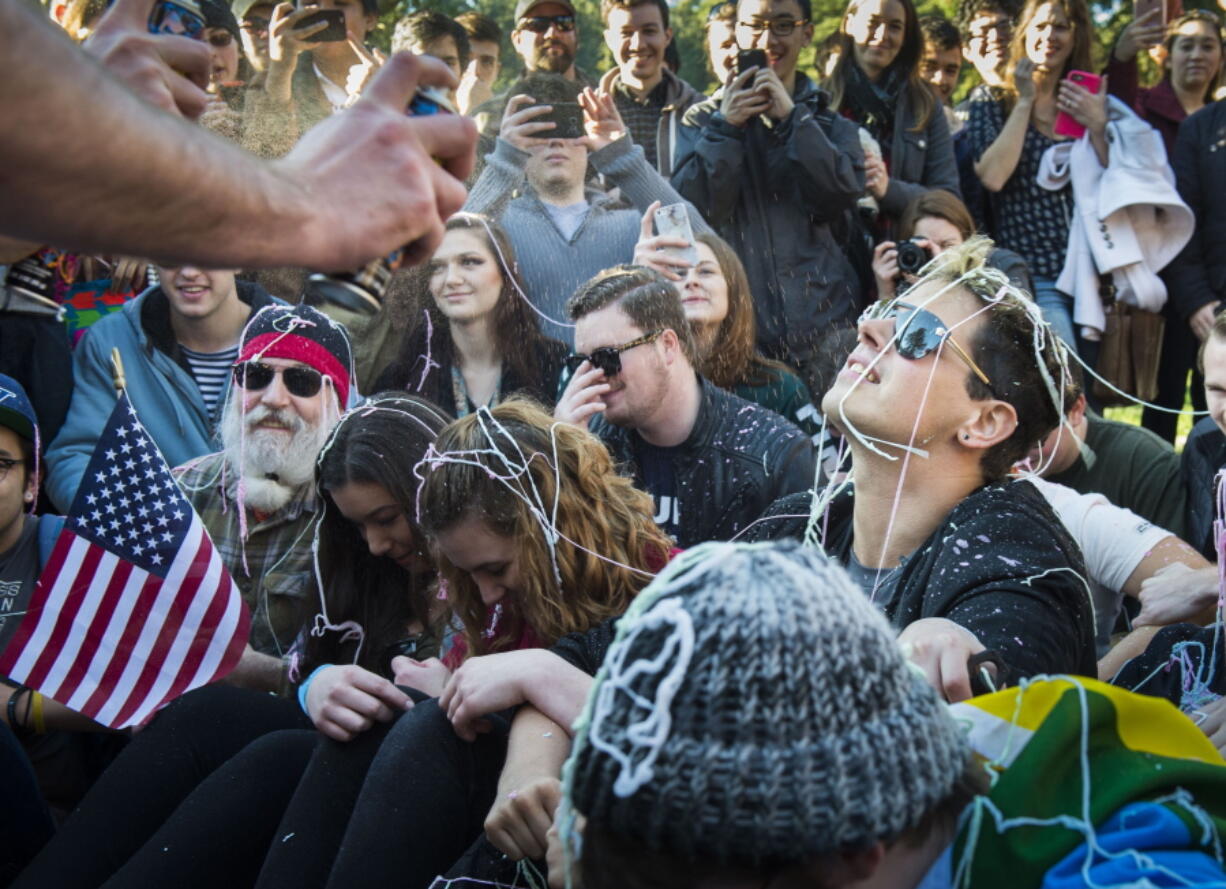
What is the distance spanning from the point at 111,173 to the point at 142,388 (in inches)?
147

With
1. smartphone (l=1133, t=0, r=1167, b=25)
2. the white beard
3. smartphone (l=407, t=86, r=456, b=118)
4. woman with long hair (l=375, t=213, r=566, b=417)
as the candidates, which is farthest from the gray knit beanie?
smartphone (l=1133, t=0, r=1167, b=25)

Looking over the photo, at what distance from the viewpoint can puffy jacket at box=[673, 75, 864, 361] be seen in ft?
16.8

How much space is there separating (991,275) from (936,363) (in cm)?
26

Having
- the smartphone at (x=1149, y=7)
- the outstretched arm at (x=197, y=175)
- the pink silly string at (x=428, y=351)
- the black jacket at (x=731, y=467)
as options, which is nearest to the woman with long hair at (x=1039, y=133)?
the smartphone at (x=1149, y=7)

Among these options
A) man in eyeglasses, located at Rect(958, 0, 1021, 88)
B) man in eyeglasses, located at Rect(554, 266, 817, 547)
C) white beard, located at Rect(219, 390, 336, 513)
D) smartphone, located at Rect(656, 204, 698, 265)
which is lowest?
white beard, located at Rect(219, 390, 336, 513)

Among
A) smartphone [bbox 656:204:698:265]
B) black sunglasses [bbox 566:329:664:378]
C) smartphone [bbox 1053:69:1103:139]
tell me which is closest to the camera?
black sunglasses [bbox 566:329:664:378]

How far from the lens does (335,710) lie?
287 cm

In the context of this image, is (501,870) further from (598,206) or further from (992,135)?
(992,135)

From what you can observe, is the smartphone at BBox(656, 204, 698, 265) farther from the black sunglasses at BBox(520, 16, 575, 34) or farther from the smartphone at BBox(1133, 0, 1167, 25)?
the smartphone at BBox(1133, 0, 1167, 25)

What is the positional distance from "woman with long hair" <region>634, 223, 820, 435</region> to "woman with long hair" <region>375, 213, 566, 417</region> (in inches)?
19.8

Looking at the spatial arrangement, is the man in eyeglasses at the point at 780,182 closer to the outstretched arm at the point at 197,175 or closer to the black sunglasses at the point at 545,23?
the black sunglasses at the point at 545,23

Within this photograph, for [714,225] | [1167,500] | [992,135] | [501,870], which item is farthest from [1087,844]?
[992,135]

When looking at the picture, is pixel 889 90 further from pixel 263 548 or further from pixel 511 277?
pixel 263 548

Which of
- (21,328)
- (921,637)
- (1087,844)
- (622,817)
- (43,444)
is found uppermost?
(622,817)
